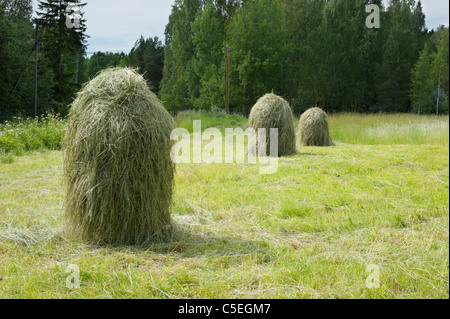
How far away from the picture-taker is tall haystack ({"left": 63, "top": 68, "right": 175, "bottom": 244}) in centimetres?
380

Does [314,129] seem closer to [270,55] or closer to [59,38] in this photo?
[270,55]

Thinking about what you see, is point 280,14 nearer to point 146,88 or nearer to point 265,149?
point 265,149

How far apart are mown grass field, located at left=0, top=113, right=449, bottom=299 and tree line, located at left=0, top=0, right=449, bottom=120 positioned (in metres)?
23.6

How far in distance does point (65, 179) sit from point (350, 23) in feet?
116

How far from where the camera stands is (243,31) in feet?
103

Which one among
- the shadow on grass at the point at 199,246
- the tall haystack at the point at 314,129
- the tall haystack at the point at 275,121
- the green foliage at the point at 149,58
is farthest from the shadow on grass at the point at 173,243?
the green foliage at the point at 149,58

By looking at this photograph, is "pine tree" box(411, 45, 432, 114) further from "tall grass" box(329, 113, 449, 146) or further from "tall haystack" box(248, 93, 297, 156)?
"tall haystack" box(248, 93, 297, 156)

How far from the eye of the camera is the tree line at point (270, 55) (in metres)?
29.3

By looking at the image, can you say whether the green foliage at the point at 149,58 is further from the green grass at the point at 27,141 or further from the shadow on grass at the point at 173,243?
the shadow on grass at the point at 173,243

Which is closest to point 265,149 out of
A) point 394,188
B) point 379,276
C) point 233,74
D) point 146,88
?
point 394,188

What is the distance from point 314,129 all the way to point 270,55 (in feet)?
68.8

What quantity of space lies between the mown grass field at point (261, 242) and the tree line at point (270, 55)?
23603mm

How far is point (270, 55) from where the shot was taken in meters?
32.1

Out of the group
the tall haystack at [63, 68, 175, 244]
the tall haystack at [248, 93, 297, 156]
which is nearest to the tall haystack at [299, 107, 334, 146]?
the tall haystack at [248, 93, 297, 156]
